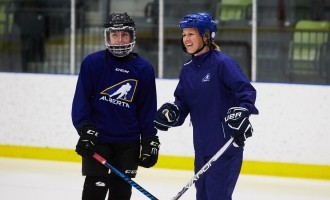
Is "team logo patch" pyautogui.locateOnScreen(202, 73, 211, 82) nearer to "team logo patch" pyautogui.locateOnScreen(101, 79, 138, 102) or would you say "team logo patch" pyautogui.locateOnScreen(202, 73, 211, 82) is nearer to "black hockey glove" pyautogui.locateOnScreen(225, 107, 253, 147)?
"black hockey glove" pyautogui.locateOnScreen(225, 107, 253, 147)

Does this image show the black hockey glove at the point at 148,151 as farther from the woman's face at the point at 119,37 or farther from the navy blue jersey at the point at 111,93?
the woman's face at the point at 119,37

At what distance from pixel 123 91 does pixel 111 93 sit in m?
0.06

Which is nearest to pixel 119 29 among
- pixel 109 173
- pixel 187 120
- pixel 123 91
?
pixel 123 91

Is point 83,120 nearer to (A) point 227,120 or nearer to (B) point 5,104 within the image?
(A) point 227,120

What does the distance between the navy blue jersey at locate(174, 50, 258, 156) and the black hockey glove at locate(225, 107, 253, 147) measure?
7 cm

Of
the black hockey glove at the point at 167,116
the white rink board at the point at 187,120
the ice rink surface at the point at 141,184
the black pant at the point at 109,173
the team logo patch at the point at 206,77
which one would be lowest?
the ice rink surface at the point at 141,184

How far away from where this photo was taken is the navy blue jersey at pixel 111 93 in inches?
166

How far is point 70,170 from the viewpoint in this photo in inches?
275

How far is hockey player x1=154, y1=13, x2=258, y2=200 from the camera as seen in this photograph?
12.9 ft

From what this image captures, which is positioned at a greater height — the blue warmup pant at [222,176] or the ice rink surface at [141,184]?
the blue warmup pant at [222,176]

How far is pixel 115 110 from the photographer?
14.0 ft

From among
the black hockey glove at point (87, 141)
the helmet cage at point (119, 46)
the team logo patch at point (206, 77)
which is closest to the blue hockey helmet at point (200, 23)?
the team logo patch at point (206, 77)

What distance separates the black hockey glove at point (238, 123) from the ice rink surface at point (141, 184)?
2072 millimetres

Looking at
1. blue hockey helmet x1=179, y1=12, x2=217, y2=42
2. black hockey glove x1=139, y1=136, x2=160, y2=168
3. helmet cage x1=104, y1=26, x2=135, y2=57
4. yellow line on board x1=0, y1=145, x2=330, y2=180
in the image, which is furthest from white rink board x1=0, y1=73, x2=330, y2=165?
blue hockey helmet x1=179, y1=12, x2=217, y2=42
